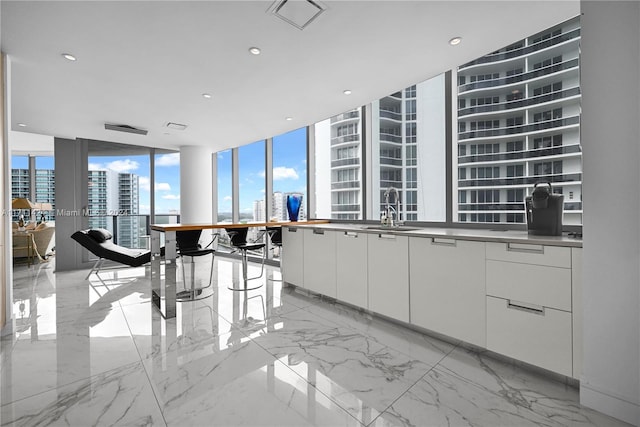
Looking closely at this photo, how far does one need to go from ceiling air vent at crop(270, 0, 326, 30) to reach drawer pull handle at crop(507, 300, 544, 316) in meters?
2.36

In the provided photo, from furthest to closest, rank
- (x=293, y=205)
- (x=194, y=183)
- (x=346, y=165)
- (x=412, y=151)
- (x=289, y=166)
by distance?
1. (x=194, y=183)
2. (x=289, y=166)
3. (x=346, y=165)
4. (x=293, y=205)
5. (x=412, y=151)

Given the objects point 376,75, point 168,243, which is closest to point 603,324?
point 376,75

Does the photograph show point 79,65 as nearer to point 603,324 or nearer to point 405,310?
point 405,310

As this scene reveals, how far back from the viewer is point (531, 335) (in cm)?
178

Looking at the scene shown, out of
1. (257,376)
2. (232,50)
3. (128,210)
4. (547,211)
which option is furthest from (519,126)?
(128,210)

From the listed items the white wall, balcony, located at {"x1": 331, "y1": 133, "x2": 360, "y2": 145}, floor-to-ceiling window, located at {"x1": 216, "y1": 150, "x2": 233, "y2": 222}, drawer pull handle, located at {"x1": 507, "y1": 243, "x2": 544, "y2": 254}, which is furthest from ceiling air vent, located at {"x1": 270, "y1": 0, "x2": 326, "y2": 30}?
floor-to-ceiling window, located at {"x1": 216, "y1": 150, "x2": 233, "y2": 222}

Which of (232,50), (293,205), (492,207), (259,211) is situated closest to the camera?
(232,50)

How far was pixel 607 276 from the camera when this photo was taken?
1505 mm

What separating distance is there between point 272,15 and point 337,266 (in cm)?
232

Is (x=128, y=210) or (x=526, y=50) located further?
(x=128, y=210)

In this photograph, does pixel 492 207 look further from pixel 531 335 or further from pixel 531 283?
pixel 531 335

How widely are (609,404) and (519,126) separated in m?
2.14

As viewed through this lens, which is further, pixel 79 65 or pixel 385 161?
pixel 385 161

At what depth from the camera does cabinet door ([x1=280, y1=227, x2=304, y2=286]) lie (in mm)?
3711
